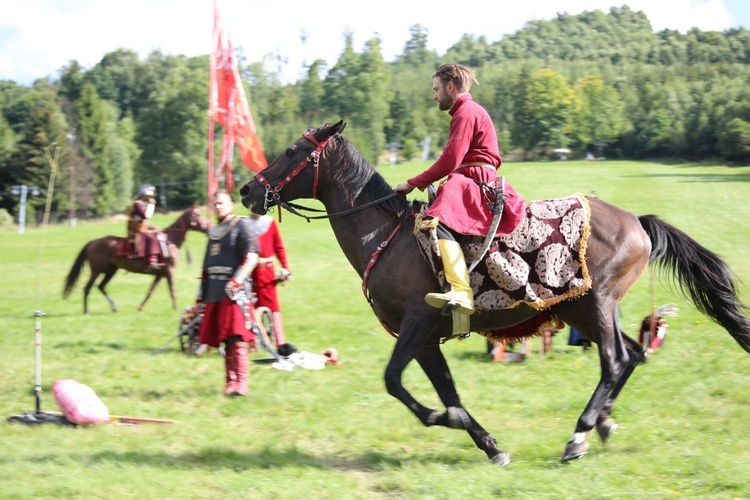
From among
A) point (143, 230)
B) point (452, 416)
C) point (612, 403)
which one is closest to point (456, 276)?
point (452, 416)

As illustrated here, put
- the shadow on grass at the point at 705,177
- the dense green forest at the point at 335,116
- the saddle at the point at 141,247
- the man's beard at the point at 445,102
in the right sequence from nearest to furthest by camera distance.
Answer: the man's beard at the point at 445,102, the saddle at the point at 141,247, the shadow on grass at the point at 705,177, the dense green forest at the point at 335,116

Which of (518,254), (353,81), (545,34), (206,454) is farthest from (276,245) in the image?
(545,34)

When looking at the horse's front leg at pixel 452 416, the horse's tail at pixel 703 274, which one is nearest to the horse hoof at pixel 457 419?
the horse's front leg at pixel 452 416

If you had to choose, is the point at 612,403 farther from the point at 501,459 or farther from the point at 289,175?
the point at 289,175

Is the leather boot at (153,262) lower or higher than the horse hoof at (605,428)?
A: lower

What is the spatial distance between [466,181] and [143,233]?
38.0ft

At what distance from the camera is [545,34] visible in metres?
190

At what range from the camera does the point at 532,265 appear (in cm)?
594

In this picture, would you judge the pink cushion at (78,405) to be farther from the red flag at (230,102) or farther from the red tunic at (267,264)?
the red flag at (230,102)

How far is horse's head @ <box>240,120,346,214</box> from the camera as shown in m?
6.24

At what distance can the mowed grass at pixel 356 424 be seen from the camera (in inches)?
212

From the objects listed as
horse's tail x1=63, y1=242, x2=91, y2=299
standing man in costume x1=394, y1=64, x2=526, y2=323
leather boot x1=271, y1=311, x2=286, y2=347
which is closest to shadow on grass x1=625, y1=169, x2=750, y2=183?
horse's tail x1=63, y1=242, x2=91, y2=299

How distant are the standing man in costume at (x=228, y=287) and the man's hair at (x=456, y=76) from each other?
3678 mm

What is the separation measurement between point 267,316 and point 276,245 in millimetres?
1127
